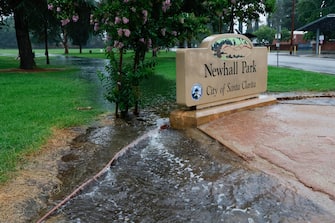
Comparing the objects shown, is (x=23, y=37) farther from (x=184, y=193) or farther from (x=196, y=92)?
(x=184, y=193)


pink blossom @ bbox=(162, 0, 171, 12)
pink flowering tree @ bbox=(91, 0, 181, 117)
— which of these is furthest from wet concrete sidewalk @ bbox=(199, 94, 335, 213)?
pink blossom @ bbox=(162, 0, 171, 12)

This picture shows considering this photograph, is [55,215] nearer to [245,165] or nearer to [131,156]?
[131,156]

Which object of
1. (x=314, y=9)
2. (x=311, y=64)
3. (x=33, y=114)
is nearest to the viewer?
(x=33, y=114)

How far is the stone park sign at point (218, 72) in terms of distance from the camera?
239 inches

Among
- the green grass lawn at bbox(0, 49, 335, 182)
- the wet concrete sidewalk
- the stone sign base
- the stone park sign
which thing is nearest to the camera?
the wet concrete sidewalk

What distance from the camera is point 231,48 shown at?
6816 millimetres

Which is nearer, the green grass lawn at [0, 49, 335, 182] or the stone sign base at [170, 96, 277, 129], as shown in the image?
the green grass lawn at [0, 49, 335, 182]

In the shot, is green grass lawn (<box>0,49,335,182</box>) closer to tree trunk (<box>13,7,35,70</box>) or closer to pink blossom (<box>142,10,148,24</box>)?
pink blossom (<box>142,10,148,24</box>)

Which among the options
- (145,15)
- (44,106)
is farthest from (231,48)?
(44,106)

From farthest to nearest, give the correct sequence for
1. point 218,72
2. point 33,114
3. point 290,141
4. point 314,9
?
point 314,9
point 33,114
point 218,72
point 290,141

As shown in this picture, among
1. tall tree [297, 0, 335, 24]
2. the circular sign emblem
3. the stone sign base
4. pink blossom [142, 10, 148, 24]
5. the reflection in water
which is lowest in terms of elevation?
the reflection in water

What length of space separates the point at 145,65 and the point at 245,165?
3550mm

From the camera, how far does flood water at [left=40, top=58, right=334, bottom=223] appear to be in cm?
320

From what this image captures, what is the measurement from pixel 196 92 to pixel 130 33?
63.5 inches
